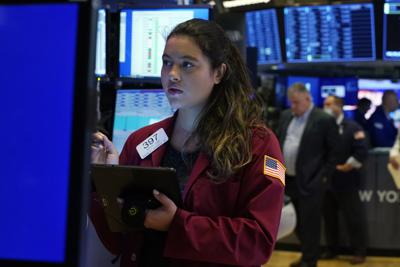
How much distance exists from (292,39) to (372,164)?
1.86 m

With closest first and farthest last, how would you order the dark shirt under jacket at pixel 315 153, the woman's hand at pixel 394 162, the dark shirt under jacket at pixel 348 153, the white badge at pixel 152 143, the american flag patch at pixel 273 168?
the american flag patch at pixel 273 168
the white badge at pixel 152 143
the woman's hand at pixel 394 162
the dark shirt under jacket at pixel 348 153
the dark shirt under jacket at pixel 315 153

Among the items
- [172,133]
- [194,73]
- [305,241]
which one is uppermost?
[194,73]

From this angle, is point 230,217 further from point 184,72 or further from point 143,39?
point 143,39

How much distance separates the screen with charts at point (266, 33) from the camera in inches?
204

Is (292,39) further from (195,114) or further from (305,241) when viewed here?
(195,114)

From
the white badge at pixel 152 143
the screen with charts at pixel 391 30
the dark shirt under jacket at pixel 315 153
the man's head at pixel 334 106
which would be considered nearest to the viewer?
the white badge at pixel 152 143

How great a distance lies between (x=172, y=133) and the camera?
176 cm

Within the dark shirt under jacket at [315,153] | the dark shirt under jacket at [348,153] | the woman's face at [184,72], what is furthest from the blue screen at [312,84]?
the woman's face at [184,72]

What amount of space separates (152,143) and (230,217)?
0.34 metres

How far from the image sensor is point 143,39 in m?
2.59

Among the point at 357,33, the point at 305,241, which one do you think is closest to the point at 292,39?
the point at 357,33

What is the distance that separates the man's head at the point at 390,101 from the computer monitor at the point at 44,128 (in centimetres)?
330

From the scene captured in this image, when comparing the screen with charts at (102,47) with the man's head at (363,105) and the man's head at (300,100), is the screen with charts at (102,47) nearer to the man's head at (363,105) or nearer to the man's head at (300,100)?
the man's head at (363,105)

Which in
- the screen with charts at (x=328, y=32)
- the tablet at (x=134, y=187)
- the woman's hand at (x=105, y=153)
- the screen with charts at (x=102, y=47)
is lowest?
the tablet at (x=134, y=187)
